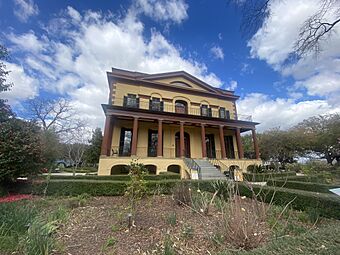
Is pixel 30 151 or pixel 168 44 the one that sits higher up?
pixel 168 44

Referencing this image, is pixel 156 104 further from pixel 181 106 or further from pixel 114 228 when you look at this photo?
pixel 114 228

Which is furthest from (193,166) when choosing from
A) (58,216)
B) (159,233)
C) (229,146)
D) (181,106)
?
(58,216)

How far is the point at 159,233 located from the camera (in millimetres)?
3971

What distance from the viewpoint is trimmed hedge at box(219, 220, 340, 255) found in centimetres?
211

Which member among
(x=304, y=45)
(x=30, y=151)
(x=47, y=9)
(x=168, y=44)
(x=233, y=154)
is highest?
(x=168, y=44)

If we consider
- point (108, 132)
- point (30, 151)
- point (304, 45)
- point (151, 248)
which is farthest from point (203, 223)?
point (108, 132)

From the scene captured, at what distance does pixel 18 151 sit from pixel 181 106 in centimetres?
1476

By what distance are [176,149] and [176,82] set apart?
7.63 meters

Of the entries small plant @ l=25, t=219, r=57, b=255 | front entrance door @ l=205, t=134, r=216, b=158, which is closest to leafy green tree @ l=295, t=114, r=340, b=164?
front entrance door @ l=205, t=134, r=216, b=158

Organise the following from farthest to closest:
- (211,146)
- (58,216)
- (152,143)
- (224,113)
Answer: (224,113), (211,146), (152,143), (58,216)

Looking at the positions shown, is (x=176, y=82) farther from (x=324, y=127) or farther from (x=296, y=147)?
(x=324, y=127)

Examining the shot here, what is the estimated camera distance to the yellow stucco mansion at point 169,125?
1511cm

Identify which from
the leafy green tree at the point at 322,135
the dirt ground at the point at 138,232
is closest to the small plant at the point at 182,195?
the dirt ground at the point at 138,232

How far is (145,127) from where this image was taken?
58.5 feet
